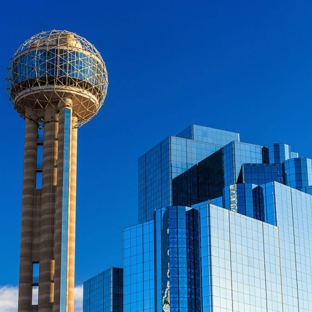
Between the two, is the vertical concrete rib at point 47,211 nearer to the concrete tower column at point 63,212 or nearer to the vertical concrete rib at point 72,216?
the concrete tower column at point 63,212

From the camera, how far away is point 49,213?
15788 centimetres

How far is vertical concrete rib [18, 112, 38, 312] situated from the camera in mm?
153625

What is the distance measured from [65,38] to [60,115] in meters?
15.9

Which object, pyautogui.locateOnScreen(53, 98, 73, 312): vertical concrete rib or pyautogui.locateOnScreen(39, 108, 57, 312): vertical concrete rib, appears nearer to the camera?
pyautogui.locateOnScreen(53, 98, 73, 312): vertical concrete rib

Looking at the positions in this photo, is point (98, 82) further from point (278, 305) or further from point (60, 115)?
point (278, 305)

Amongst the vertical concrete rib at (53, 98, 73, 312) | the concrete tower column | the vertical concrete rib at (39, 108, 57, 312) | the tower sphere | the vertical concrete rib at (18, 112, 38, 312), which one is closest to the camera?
the vertical concrete rib at (53, 98, 73, 312)

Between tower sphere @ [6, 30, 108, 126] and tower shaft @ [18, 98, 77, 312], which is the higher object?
tower sphere @ [6, 30, 108, 126]

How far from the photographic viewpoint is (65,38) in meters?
168

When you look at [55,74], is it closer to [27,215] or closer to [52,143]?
[52,143]

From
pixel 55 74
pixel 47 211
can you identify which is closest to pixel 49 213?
pixel 47 211

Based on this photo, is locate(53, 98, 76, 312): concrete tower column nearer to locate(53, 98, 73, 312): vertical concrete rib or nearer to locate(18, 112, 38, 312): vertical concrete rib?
locate(53, 98, 73, 312): vertical concrete rib

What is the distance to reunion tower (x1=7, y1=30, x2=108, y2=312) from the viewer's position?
153500 millimetres

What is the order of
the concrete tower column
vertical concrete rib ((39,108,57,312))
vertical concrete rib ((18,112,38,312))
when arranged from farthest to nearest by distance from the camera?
vertical concrete rib ((18,112,38,312)), vertical concrete rib ((39,108,57,312)), the concrete tower column

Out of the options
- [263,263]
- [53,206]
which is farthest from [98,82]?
[263,263]
